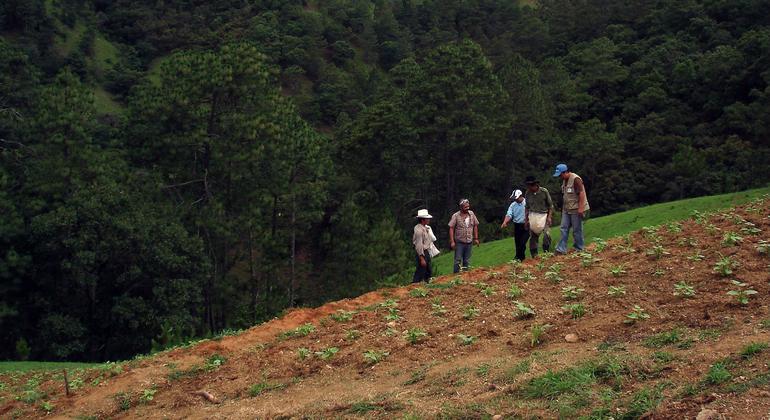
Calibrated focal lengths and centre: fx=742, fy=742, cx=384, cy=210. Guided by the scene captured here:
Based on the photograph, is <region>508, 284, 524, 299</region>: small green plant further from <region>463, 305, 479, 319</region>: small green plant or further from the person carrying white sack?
the person carrying white sack

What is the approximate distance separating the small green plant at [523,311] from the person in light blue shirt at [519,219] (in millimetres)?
4602

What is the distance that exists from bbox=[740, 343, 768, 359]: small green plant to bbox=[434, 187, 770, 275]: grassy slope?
50.7ft

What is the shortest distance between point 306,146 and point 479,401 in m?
A: 26.3

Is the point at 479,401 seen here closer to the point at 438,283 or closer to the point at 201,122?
the point at 438,283

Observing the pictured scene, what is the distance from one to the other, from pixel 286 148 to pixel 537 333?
23.7m

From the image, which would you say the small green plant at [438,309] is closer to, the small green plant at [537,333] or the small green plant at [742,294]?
the small green plant at [537,333]

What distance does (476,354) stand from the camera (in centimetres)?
764

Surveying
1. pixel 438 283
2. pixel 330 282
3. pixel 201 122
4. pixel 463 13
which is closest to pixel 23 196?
pixel 201 122

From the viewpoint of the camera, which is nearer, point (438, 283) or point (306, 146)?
point (438, 283)

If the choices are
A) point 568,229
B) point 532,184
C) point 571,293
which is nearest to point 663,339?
point 571,293

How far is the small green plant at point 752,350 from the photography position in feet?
19.3

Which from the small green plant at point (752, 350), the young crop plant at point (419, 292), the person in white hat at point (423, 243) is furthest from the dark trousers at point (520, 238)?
the small green plant at point (752, 350)

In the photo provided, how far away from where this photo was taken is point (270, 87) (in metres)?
31.1

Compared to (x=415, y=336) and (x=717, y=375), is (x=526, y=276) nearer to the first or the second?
(x=415, y=336)
